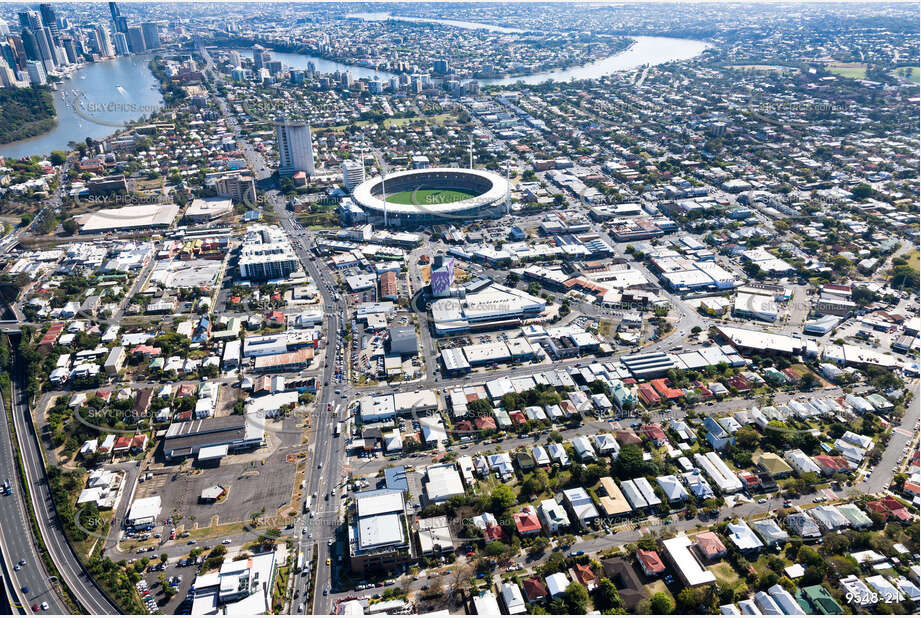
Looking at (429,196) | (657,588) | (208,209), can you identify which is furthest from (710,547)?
(208,209)

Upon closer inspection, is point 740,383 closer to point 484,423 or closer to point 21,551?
point 484,423

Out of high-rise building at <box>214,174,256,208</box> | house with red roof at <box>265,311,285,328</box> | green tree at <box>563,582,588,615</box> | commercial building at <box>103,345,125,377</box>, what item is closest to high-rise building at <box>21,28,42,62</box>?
high-rise building at <box>214,174,256,208</box>

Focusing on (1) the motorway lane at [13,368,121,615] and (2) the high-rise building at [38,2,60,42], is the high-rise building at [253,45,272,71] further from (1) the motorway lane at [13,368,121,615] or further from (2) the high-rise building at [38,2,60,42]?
(1) the motorway lane at [13,368,121,615]

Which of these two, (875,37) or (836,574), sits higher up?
(875,37)

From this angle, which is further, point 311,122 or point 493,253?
point 311,122

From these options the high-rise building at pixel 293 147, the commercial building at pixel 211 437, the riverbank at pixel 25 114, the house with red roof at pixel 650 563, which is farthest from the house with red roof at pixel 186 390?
the riverbank at pixel 25 114

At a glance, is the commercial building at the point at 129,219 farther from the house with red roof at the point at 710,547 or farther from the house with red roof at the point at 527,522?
the house with red roof at the point at 710,547

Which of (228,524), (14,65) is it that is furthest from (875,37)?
(14,65)

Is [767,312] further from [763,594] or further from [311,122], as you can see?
[311,122]
